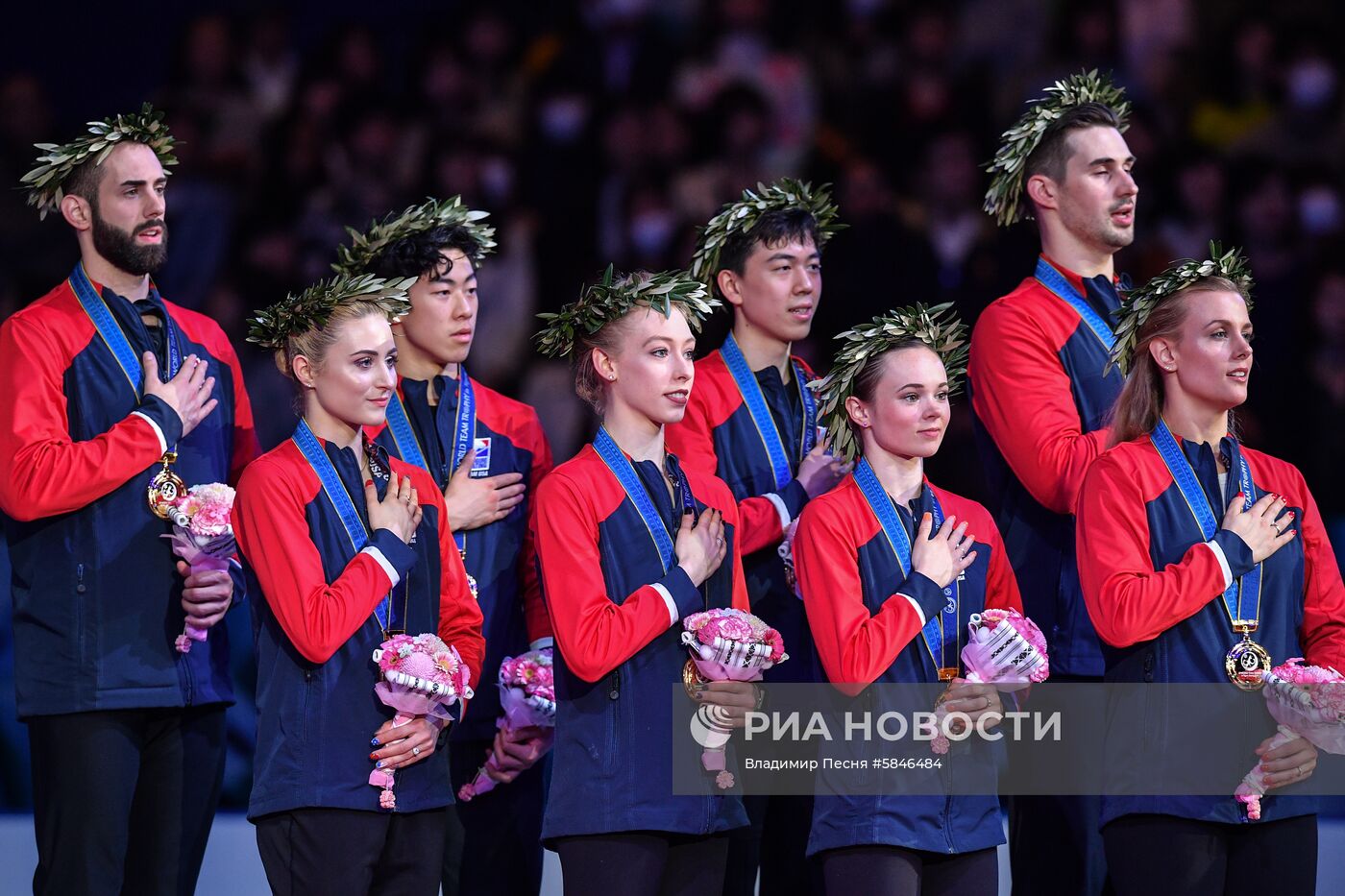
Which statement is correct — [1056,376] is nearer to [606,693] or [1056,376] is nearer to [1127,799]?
[1127,799]

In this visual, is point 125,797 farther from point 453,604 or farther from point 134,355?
point 134,355

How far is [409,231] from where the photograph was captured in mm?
5008

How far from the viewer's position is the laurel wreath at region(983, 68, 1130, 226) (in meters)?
5.09

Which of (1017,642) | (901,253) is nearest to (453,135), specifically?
(901,253)

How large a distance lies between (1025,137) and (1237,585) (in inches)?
67.8

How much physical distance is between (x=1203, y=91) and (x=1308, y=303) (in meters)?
1.38

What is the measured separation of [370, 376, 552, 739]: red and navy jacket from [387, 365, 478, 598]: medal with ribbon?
12mm

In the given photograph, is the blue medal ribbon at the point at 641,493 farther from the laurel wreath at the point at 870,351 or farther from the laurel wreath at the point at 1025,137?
the laurel wreath at the point at 1025,137

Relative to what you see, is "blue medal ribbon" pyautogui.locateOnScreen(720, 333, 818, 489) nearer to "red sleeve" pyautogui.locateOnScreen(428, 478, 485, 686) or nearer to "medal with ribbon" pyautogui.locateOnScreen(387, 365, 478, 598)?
"medal with ribbon" pyautogui.locateOnScreen(387, 365, 478, 598)

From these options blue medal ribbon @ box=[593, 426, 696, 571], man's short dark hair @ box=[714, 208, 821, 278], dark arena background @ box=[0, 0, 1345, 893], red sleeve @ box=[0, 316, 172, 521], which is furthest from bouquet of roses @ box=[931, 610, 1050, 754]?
dark arena background @ box=[0, 0, 1345, 893]

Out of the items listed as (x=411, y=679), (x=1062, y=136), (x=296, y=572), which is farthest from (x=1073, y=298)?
(x=296, y=572)

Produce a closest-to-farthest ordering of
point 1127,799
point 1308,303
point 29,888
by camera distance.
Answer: point 1127,799
point 29,888
point 1308,303

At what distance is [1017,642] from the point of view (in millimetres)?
3875

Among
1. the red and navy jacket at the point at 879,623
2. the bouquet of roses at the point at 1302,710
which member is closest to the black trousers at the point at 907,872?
the red and navy jacket at the point at 879,623
